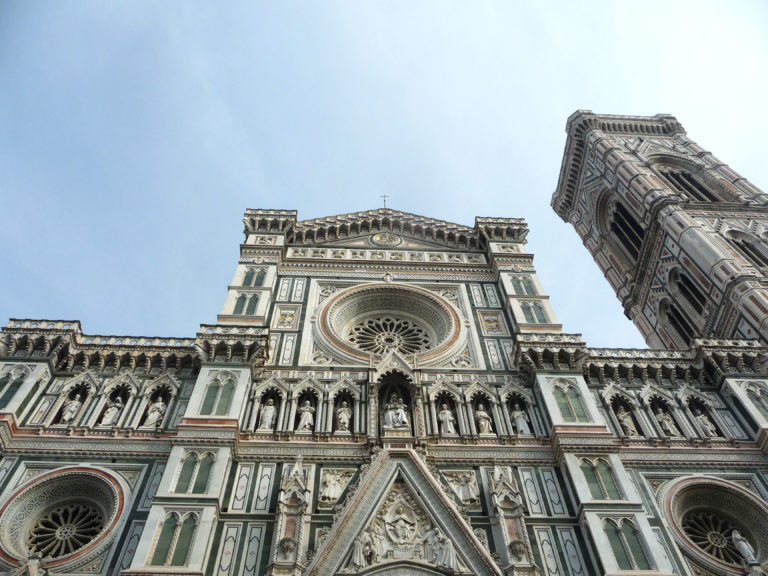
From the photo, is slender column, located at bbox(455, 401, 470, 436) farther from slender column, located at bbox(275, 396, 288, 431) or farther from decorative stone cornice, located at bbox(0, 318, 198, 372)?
decorative stone cornice, located at bbox(0, 318, 198, 372)

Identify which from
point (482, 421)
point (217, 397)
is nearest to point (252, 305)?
point (217, 397)

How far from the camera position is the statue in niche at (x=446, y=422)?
45.0 ft

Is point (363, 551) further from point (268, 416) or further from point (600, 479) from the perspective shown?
point (600, 479)

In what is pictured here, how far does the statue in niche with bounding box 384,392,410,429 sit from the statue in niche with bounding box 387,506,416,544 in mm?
1921

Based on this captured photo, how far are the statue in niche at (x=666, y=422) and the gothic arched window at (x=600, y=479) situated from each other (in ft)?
7.88

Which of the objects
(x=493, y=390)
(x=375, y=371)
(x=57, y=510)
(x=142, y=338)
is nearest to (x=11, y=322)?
(x=142, y=338)

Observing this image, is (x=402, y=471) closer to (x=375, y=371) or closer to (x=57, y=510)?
(x=375, y=371)

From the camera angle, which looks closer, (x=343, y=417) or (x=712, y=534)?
(x=712, y=534)

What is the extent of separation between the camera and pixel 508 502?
11867mm

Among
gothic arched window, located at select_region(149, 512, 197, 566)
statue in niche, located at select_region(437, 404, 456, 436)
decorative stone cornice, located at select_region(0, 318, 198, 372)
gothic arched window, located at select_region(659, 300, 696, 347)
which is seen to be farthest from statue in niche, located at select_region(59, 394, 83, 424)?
gothic arched window, located at select_region(659, 300, 696, 347)

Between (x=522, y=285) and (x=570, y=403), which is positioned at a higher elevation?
(x=522, y=285)

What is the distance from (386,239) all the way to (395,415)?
890cm

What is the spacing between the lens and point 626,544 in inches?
438

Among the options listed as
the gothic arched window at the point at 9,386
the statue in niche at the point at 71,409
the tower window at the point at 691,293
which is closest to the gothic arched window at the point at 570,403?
the tower window at the point at 691,293
